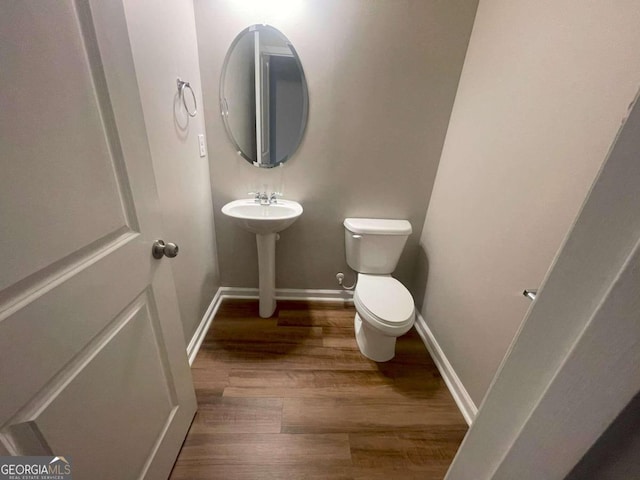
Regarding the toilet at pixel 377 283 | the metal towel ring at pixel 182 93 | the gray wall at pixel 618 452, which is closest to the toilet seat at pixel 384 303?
the toilet at pixel 377 283

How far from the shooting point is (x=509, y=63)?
3.51ft

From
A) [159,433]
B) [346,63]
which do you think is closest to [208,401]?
[159,433]

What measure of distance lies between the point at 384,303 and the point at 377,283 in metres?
0.21

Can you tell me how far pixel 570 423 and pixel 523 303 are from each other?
30.7 inches

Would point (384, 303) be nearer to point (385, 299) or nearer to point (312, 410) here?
point (385, 299)

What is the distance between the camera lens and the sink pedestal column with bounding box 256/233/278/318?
1.62m

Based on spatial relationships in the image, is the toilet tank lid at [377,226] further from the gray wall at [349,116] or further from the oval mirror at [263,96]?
the oval mirror at [263,96]

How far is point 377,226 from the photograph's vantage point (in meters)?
1.65

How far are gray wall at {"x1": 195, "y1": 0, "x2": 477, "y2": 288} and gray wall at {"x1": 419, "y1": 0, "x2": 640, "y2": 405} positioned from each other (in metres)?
0.15

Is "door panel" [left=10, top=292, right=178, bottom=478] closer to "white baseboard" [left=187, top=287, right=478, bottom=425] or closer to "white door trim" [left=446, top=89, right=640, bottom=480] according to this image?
"white baseboard" [left=187, top=287, right=478, bottom=425]

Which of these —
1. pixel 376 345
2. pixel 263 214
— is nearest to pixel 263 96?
pixel 263 214

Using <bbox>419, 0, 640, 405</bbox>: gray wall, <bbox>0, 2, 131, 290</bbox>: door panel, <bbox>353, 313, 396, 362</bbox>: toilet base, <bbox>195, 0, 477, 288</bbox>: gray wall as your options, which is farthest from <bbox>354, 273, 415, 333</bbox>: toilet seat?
<bbox>0, 2, 131, 290</bbox>: door panel

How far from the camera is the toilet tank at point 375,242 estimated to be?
164 cm

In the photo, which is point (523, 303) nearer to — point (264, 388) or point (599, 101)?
point (599, 101)
